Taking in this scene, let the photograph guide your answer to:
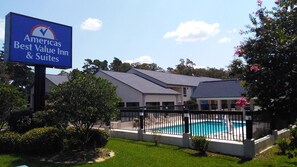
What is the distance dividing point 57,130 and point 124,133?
14.2ft

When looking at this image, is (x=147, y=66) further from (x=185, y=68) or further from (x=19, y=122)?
(x=19, y=122)

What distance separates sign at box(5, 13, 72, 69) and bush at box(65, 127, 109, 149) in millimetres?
4154

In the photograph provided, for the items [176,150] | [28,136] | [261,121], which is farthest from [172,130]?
[28,136]

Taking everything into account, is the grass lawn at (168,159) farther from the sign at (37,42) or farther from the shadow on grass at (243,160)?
the sign at (37,42)

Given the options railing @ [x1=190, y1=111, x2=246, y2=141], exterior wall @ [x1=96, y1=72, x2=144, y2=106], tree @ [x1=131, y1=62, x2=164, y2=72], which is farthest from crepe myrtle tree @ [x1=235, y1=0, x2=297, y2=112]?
tree @ [x1=131, y1=62, x2=164, y2=72]

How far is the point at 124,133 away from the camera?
14.3 metres

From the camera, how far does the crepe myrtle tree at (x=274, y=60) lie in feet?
20.9

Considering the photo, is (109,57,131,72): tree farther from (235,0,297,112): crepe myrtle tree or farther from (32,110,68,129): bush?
(235,0,297,112): crepe myrtle tree

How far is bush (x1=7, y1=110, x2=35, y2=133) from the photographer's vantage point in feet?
41.2

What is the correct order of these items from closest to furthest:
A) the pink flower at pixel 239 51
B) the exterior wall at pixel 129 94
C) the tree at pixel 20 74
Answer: the pink flower at pixel 239 51, the exterior wall at pixel 129 94, the tree at pixel 20 74

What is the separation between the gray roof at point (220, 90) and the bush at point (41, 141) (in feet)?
86.7

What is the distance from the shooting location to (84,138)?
35.9 feet

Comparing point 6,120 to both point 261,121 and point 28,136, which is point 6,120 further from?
point 261,121

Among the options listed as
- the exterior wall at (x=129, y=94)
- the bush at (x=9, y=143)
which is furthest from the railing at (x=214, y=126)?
the exterior wall at (x=129, y=94)
